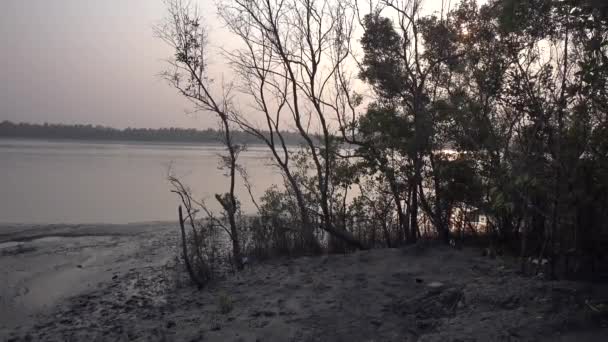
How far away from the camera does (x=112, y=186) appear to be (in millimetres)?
29859

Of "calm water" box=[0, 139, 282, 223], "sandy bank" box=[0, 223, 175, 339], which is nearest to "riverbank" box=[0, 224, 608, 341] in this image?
"sandy bank" box=[0, 223, 175, 339]

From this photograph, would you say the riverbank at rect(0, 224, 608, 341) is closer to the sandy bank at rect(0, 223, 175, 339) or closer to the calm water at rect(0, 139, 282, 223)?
the sandy bank at rect(0, 223, 175, 339)

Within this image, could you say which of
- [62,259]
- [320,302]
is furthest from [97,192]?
[320,302]

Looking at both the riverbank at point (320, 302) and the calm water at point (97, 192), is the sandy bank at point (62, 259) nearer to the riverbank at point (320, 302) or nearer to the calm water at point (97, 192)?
the riverbank at point (320, 302)

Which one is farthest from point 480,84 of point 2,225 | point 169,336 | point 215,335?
point 2,225

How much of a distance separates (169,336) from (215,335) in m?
0.82

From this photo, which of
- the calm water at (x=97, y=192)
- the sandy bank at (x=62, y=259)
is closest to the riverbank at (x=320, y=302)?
the sandy bank at (x=62, y=259)

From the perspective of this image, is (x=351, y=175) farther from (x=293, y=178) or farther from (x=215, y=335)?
(x=215, y=335)

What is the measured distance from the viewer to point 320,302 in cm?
754

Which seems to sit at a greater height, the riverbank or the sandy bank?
the riverbank

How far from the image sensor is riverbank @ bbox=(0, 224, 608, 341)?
5.51 m

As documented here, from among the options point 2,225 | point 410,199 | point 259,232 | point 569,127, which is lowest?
point 2,225

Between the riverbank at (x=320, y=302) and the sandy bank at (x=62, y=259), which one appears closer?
the riverbank at (x=320, y=302)

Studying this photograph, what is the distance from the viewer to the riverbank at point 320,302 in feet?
18.1
